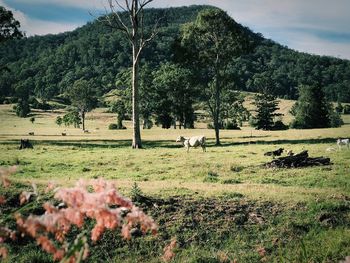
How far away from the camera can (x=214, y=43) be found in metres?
45.7

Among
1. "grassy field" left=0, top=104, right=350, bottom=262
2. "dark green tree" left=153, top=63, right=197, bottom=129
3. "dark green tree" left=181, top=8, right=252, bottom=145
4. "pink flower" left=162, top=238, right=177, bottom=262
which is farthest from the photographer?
"dark green tree" left=153, top=63, right=197, bottom=129

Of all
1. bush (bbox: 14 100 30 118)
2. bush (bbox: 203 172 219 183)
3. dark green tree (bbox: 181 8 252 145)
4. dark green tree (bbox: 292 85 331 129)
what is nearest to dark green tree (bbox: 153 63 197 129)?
dark green tree (bbox: 292 85 331 129)

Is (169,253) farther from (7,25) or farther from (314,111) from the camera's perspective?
(314,111)

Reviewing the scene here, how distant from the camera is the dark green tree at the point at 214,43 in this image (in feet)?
148

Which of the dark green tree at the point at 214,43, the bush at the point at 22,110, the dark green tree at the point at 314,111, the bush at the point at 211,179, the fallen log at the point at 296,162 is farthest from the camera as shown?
the bush at the point at 22,110

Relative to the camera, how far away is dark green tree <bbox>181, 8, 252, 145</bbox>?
45.0 meters

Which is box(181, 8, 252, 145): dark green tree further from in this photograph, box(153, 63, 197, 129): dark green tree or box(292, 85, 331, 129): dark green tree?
box(292, 85, 331, 129): dark green tree

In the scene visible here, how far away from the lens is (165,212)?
12.1 m

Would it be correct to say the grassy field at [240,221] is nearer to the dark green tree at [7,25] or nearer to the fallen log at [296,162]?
the fallen log at [296,162]

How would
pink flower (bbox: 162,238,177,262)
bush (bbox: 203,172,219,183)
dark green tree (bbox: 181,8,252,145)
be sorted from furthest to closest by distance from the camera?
dark green tree (bbox: 181,8,252,145) < bush (bbox: 203,172,219,183) < pink flower (bbox: 162,238,177,262)

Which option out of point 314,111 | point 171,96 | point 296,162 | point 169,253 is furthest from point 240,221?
point 314,111

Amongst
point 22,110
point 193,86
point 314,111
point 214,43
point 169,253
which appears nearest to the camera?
point 169,253

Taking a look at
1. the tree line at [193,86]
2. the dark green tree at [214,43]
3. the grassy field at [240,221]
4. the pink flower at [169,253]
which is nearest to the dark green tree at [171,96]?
the tree line at [193,86]

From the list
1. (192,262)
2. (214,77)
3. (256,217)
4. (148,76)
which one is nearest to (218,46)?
(214,77)
